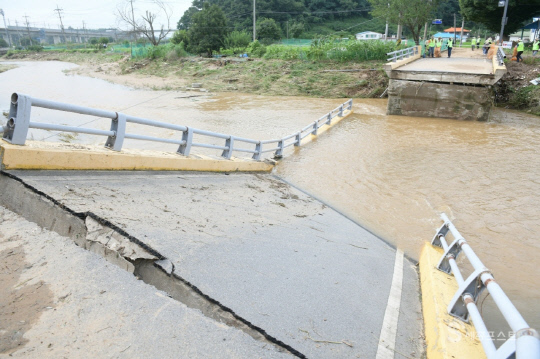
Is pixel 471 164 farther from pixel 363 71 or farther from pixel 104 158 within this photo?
pixel 363 71

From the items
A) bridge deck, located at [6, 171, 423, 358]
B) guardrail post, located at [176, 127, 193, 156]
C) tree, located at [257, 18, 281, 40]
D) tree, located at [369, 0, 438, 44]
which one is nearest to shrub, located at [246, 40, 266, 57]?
tree, located at [369, 0, 438, 44]

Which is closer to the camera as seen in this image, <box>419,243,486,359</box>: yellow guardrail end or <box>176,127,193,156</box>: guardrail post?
<box>419,243,486,359</box>: yellow guardrail end

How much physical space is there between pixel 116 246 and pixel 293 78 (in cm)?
3344

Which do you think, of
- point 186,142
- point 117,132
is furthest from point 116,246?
point 186,142

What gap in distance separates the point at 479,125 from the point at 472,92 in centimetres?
189

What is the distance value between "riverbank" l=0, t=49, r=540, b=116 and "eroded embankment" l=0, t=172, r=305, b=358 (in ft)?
82.1

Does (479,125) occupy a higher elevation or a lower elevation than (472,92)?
lower

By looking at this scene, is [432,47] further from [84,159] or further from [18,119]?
[18,119]

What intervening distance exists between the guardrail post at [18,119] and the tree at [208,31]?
49102 mm

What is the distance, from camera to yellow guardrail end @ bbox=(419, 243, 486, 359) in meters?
3.12

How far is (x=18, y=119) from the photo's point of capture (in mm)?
4207

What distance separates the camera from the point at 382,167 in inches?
490

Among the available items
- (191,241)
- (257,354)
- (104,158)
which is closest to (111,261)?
(191,241)

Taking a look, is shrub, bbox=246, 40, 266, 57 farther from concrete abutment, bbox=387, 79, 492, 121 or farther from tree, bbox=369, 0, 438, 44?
concrete abutment, bbox=387, 79, 492, 121
